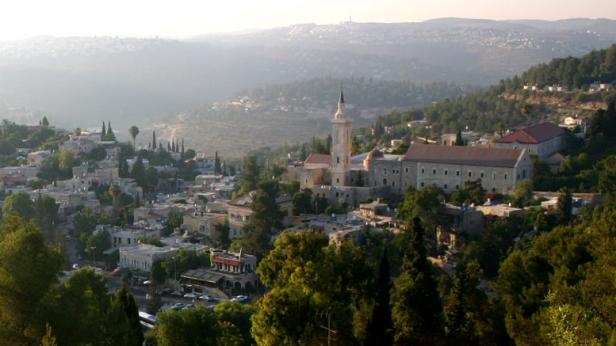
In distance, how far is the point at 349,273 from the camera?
1706 centimetres

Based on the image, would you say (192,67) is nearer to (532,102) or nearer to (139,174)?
(532,102)

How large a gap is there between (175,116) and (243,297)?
90773 millimetres

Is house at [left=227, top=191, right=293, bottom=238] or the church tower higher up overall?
the church tower

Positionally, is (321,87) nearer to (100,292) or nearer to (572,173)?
(572,173)

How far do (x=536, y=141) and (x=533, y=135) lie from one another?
55cm

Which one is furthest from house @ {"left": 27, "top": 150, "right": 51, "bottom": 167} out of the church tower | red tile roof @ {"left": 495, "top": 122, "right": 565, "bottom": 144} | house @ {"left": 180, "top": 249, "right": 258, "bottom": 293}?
red tile roof @ {"left": 495, "top": 122, "right": 565, "bottom": 144}

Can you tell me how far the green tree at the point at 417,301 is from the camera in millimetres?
17375

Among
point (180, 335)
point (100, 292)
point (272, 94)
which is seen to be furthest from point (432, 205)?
point (272, 94)

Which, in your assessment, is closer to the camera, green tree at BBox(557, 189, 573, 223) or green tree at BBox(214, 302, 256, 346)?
green tree at BBox(214, 302, 256, 346)

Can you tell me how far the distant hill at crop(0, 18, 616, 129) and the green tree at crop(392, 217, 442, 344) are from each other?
9340 centimetres

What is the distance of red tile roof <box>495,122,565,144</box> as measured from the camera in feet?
123

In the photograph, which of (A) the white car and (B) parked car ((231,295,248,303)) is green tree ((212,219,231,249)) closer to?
(A) the white car

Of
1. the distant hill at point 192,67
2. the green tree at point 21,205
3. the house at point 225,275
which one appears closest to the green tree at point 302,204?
the house at point 225,275

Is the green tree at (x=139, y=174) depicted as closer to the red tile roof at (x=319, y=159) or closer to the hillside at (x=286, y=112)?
the red tile roof at (x=319, y=159)
